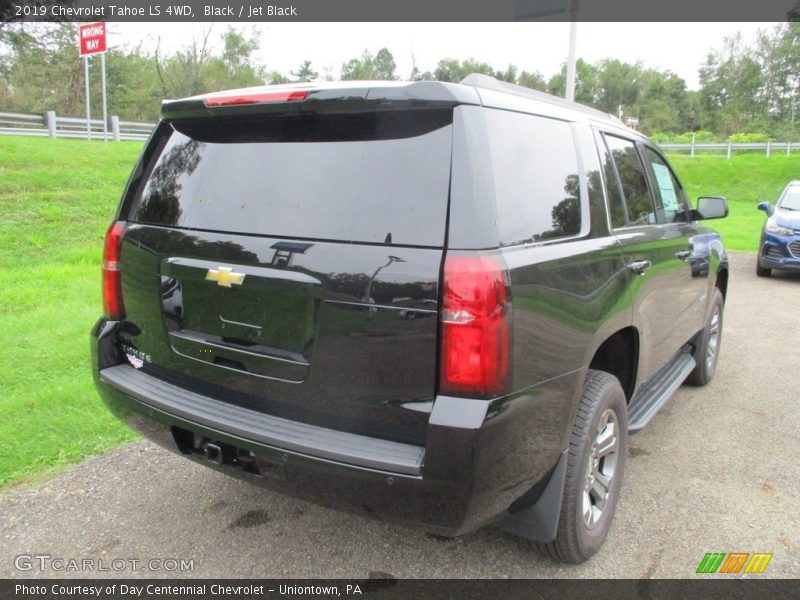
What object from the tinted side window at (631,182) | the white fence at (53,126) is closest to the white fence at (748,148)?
the white fence at (53,126)

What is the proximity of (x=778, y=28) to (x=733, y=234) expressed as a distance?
51.2 m

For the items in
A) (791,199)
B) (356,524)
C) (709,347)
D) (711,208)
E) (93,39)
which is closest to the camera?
(356,524)

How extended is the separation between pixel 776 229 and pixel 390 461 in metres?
9.80

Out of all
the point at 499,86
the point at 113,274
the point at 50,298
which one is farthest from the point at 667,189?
the point at 50,298

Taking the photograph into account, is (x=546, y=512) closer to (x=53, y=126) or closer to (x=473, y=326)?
(x=473, y=326)

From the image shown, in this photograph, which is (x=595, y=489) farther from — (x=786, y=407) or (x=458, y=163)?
(x=786, y=407)

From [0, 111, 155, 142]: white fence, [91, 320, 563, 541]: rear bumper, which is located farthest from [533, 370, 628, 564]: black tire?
[0, 111, 155, 142]: white fence

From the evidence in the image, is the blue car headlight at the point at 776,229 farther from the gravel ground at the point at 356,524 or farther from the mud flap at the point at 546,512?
the mud flap at the point at 546,512

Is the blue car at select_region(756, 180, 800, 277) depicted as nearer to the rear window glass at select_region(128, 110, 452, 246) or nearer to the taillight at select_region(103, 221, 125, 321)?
the rear window glass at select_region(128, 110, 452, 246)

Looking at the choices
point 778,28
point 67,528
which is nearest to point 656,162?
point 67,528

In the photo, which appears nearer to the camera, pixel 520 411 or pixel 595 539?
pixel 520 411

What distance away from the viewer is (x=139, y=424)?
2.60 m

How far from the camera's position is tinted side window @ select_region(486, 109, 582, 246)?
6.94 feet

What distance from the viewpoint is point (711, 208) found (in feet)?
14.6
